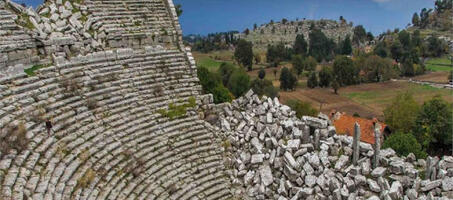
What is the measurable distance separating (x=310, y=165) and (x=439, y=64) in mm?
77029

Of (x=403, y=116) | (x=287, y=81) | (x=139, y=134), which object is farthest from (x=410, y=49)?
(x=139, y=134)

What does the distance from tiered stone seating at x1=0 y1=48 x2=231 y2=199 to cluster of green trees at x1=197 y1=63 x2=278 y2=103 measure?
359 inches

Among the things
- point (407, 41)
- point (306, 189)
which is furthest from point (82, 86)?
point (407, 41)

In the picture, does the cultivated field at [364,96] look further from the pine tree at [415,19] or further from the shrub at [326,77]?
the pine tree at [415,19]

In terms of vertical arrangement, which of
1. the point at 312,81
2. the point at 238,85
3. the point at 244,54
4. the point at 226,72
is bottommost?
the point at 312,81

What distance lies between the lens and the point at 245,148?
44.4 feet

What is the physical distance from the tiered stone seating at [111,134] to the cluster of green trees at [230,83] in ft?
29.9

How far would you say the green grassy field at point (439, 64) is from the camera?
236 ft

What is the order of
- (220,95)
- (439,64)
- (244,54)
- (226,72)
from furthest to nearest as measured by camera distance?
(439,64) → (244,54) → (226,72) → (220,95)

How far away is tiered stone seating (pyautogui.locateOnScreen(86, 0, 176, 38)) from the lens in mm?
15438

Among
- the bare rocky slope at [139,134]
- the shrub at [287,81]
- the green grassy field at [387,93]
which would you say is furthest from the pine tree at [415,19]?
the bare rocky slope at [139,134]

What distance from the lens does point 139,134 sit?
11.3m

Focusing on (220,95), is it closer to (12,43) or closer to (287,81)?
(12,43)

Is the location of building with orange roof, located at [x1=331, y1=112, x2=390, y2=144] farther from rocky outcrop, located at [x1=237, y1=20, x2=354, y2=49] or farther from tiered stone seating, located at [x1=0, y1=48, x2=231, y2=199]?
rocky outcrop, located at [x1=237, y1=20, x2=354, y2=49]
